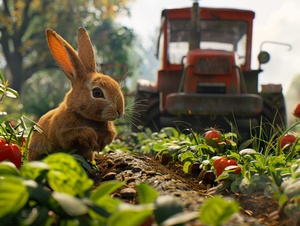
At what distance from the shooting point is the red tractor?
7168mm

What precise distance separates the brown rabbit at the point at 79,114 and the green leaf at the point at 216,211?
177 centimetres

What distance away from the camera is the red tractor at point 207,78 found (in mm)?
7168

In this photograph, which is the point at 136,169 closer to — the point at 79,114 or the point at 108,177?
the point at 108,177

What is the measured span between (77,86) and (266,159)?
52.8 inches

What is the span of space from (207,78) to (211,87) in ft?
0.64

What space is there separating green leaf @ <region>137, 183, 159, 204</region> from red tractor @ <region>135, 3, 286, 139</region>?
214 inches

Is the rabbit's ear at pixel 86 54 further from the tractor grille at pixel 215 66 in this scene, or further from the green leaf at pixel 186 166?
the tractor grille at pixel 215 66

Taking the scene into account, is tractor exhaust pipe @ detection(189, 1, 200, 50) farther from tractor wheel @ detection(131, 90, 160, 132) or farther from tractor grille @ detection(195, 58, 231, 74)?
tractor wheel @ detection(131, 90, 160, 132)

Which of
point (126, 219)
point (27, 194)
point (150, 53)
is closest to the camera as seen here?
point (126, 219)

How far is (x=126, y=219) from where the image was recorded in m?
1.38

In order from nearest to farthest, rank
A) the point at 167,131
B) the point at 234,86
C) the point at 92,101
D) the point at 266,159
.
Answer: the point at 266,159 → the point at 92,101 → the point at 167,131 → the point at 234,86

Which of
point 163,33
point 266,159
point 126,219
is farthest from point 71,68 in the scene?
point 163,33

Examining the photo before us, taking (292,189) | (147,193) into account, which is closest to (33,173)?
(147,193)

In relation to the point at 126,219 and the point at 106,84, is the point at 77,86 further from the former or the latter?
the point at 126,219
